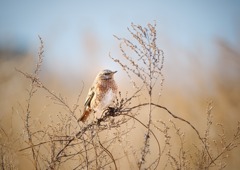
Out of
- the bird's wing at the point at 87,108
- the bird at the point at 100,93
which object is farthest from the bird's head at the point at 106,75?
the bird's wing at the point at 87,108

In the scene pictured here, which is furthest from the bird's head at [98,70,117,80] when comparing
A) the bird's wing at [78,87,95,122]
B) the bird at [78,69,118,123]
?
the bird's wing at [78,87,95,122]

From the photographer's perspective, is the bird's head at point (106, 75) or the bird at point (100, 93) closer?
the bird at point (100, 93)

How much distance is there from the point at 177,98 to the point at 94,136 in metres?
5.36

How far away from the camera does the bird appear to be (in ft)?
12.9

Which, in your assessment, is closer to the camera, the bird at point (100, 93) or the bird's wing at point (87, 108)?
the bird at point (100, 93)

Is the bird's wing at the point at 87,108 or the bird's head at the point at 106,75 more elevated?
the bird's head at the point at 106,75

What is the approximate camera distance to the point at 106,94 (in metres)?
3.99

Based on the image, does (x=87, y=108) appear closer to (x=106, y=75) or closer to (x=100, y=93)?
(x=100, y=93)

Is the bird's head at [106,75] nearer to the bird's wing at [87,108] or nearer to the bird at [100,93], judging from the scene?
the bird at [100,93]

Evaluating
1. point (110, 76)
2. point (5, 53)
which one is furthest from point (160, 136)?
point (5, 53)

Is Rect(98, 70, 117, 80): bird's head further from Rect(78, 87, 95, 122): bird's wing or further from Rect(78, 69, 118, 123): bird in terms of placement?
Rect(78, 87, 95, 122): bird's wing

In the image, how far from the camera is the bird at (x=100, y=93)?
395 centimetres

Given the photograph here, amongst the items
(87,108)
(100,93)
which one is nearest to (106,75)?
(100,93)

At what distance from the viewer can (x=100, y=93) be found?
13.3ft
